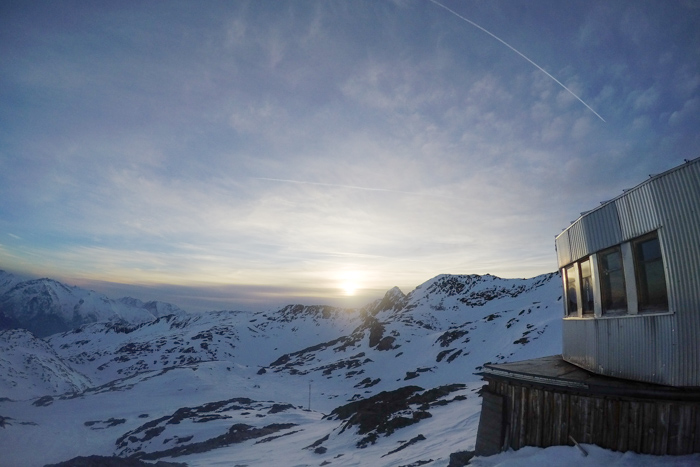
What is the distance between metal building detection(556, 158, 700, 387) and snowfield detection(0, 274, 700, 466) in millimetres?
2249

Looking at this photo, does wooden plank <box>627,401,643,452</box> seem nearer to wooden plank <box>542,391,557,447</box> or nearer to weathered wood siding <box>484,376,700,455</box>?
weathered wood siding <box>484,376,700,455</box>

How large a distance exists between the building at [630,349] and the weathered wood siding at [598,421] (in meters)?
0.02

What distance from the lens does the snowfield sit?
21.8 meters

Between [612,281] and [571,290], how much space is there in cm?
299

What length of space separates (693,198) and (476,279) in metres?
150

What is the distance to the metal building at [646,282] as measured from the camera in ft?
25.7

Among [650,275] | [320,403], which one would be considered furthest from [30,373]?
[650,275]

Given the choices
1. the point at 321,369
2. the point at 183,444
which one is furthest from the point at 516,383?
the point at 321,369

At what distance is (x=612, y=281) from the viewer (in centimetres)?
1000

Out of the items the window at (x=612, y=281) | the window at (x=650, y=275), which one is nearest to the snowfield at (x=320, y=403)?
the window at (x=650, y=275)

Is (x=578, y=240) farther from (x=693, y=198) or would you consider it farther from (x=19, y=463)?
(x=19, y=463)

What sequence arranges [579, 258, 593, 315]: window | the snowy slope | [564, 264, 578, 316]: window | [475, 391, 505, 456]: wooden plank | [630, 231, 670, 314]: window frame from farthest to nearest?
the snowy slope < [564, 264, 578, 316]: window < [579, 258, 593, 315]: window < [475, 391, 505, 456]: wooden plank < [630, 231, 670, 314]: window frame

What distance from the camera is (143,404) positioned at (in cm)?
5903

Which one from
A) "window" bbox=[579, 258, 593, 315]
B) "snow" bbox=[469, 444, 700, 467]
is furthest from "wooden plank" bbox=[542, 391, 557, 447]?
"window" bbox=[579, 258, 593, 315]
